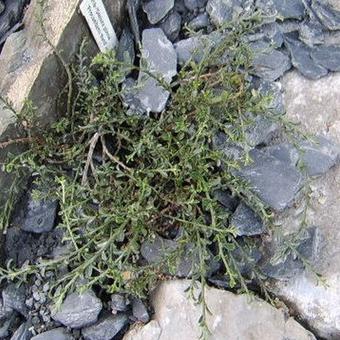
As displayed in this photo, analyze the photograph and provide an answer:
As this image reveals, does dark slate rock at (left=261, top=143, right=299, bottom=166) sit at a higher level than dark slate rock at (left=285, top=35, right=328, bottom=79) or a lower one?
lower

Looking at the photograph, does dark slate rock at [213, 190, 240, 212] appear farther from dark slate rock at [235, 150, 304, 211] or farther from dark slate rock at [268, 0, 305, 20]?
dark slate rock at [268, 0, 305, 20]

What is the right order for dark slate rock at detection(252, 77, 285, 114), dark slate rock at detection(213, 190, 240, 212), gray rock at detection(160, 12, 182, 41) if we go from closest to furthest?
dark slate rock at detection(213, 190, 240, 212)
dark slate rock at detection(252, 77, 285, 114)
gray rock at detection(160, 12, 182, 41)

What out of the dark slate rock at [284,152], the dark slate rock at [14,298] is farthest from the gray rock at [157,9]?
the dark slate rock at [14,298]

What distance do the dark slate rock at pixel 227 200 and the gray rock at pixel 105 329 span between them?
536 millimetres

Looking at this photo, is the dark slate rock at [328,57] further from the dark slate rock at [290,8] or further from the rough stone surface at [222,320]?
the rough stone surface at [222,320]

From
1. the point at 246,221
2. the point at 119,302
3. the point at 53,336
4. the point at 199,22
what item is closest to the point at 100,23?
the point at 199,22

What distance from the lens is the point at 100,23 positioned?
2.80m

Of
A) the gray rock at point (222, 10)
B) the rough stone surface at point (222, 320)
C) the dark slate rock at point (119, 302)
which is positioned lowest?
the rough stone surface at point (222, 320)

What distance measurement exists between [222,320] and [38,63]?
1088 millimetres

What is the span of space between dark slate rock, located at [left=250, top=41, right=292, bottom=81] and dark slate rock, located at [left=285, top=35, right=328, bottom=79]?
0.04 m

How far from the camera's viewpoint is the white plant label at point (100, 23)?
8.98ft

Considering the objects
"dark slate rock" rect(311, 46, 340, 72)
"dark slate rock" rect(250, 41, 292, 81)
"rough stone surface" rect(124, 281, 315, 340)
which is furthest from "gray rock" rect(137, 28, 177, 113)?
"rough stone surface" rect(124, 281, 315, 340)

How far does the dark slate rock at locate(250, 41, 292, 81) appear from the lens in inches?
112

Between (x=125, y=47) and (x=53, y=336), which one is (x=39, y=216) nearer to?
(x=53, y=336)
